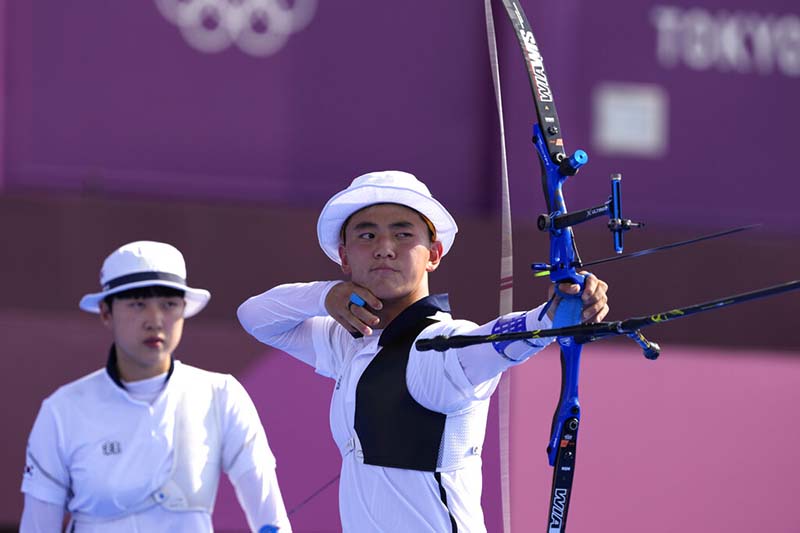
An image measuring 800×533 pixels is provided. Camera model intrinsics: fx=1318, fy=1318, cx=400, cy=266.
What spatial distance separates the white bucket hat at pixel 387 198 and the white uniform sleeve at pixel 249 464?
0.70m

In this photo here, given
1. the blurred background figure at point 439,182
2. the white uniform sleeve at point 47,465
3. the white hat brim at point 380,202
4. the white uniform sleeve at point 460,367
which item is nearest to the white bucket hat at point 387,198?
the white hat brim at point 380,202

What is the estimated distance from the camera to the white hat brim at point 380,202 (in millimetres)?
2717

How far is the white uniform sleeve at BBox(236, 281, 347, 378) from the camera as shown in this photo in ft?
9.67

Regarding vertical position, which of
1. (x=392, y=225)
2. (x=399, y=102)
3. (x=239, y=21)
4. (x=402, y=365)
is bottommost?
(x=402, y=365)

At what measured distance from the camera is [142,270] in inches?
129

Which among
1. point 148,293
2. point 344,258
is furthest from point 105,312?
point 344,258

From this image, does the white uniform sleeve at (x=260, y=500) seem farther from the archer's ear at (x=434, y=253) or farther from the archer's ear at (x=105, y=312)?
the archer's ear at (x=434, y=253)

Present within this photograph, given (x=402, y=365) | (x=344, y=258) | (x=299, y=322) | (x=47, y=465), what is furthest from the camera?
(x=47, y=465)

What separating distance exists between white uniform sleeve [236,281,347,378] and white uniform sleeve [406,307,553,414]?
1.38ft

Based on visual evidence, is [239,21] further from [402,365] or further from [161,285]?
[402,365]

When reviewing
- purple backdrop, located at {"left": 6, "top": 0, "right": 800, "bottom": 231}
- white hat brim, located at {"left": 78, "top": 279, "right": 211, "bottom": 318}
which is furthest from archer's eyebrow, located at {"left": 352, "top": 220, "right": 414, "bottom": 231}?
purple backdrop, located at {"left": 6, "top": 0, "right": 800, "bottom": 231}

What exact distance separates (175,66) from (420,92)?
3.74 feet

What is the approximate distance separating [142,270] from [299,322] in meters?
0.48

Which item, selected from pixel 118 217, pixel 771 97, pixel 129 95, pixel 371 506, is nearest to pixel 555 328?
pixel 371 506
